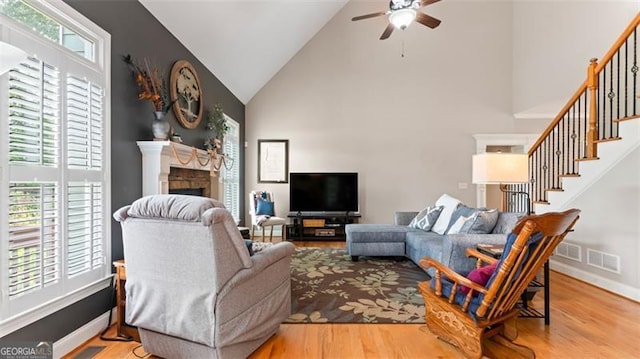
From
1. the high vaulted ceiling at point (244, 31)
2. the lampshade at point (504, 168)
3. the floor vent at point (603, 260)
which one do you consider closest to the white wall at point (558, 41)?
the floor vent at point (603, 260)

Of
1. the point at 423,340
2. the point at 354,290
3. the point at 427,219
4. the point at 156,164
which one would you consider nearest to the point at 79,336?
the point at 156,164

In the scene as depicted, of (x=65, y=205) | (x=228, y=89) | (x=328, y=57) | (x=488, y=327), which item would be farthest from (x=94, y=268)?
(x=328, y=57)

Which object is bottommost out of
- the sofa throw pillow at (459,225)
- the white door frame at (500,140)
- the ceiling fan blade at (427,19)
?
the sofa throw pillow at (459,225)

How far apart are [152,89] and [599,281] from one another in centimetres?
512

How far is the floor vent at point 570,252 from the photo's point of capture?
3682mm

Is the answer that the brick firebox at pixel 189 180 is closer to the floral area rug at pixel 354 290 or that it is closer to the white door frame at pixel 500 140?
the floral area rug at pixel 354 290

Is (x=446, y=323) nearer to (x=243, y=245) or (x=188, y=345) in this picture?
(x=243, y=245)

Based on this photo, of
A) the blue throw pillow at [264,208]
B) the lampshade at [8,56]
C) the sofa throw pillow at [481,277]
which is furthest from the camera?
the blue throw pillow at [264,208]

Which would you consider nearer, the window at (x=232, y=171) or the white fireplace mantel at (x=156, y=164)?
the white fireplace mantel at (x=156, y=164)

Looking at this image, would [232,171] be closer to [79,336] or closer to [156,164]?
[156,164]

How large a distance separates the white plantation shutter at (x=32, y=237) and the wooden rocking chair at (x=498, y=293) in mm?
2468

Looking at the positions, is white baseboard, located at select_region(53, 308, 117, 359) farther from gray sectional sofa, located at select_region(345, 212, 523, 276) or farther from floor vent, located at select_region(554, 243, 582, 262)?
floor vent, located at select_region(554, 243, 582, 262)

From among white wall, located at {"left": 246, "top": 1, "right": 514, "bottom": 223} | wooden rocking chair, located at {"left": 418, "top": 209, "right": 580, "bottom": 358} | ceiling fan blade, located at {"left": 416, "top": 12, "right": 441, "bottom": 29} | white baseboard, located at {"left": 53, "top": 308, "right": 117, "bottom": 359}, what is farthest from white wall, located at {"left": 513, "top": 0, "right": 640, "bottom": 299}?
white baseboard, located at {"left": 53, "top": 308, "right": 117, "bottom": 359}

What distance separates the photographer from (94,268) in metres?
2.31
